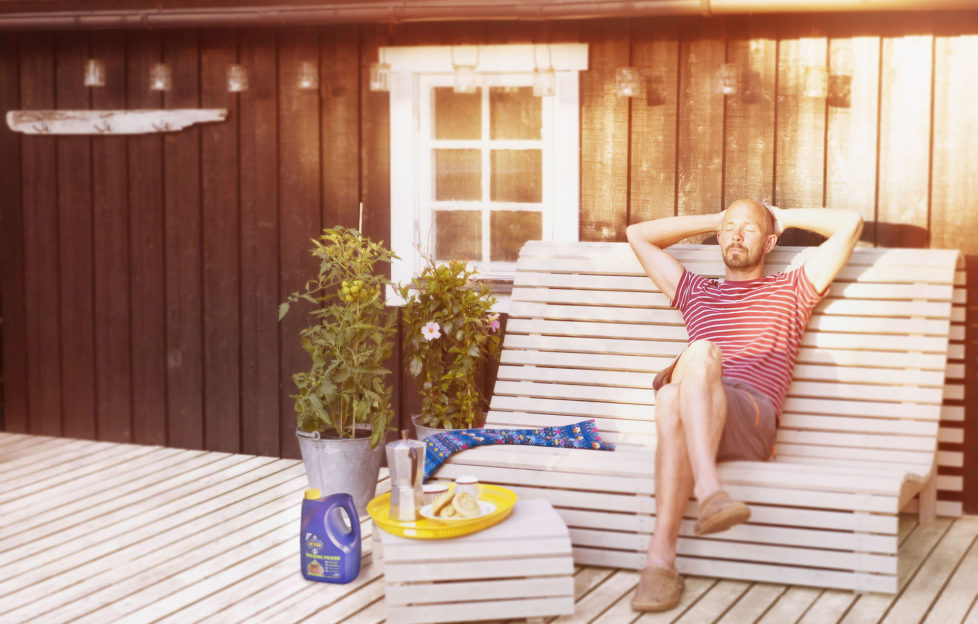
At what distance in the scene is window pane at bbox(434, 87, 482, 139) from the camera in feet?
16.4

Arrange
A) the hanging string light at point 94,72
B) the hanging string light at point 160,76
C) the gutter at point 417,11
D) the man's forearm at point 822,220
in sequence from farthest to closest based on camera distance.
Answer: the hanging string light at point 94,72
the hanging string light at point 160,76
the gutter at point 417,11
the man's forearm at point 822,220

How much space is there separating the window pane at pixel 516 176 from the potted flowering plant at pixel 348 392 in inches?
27.2

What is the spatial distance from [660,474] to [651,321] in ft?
3.45

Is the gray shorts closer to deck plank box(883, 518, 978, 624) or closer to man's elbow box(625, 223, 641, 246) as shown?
deck plank box(883, 518, 978, 624)

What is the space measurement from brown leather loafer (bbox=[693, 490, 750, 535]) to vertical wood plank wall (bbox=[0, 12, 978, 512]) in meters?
1.44

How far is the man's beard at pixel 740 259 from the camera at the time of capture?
13.5 feet

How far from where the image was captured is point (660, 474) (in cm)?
358

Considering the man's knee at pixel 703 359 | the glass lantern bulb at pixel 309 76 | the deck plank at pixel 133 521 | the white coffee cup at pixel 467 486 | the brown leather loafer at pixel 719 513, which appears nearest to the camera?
the brown leather loafer at pixel 719 513

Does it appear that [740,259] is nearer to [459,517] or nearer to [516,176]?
[516,176]

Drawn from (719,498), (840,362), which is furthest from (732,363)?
(719,498)

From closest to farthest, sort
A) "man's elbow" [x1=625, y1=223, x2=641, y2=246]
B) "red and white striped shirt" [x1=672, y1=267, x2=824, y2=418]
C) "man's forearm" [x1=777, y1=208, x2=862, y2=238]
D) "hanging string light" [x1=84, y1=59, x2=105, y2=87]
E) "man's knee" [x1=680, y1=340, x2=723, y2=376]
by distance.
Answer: "man's knee" [x1=680, y1=340, x2=723, y2=376] < "red and white striped shirt" [x1=672, y1=267, x2=824, y2=418] < "man's forearm" [x1=777, y1=208, x2=862, y2=238] < "man's elbow" [x1=625, y1=223, x2=641, y2=246] < "hanging string light" [x1=84, y1=59, x2=105, y2=87]

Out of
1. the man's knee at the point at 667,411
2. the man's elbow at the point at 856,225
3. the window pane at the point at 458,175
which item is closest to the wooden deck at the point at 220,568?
the man's knee at the point at 667,411

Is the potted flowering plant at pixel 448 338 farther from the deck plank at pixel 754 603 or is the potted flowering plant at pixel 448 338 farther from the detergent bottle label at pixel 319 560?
the deck plank at pixel 754 603

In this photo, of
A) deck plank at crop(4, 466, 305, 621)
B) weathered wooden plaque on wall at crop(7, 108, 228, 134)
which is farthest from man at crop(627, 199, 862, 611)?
weathered wooden plaque on wall at crop(7, 108, 228, 134)
